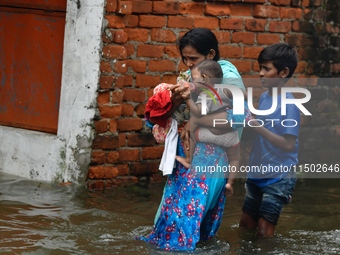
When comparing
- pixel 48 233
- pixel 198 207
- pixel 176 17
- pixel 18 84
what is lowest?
pixel 48 233

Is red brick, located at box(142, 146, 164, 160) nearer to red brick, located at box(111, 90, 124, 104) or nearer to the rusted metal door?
red brick, located at box(111, 90, 124, 104)

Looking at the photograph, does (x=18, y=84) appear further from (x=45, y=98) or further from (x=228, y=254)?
(x=228, y=254)

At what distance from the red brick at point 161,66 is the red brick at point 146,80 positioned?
2.8 inches

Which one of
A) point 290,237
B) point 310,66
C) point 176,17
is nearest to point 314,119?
point 310,66

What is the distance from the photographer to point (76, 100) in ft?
21.7

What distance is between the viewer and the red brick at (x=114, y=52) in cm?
652

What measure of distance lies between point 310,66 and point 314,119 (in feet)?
1.79

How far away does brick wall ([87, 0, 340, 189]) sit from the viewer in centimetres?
659

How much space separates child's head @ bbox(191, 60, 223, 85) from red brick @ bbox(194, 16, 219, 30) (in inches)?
95.3

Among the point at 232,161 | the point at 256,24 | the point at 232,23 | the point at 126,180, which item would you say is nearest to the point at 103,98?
the point at 126,180

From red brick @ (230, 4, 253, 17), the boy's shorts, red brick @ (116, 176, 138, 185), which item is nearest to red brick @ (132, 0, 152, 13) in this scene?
red brick @ (230, 4, 253, 17)

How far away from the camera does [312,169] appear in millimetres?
8266

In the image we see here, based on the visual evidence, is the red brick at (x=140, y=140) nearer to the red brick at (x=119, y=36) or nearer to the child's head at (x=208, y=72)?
the red brick at (x=119, y=36)

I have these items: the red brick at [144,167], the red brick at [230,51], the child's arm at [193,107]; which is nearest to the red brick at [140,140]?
the red brick at [144,167]
